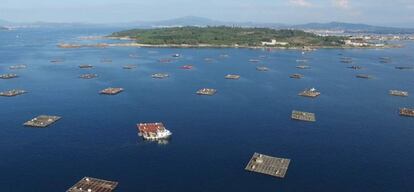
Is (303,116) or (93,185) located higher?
(303,116)

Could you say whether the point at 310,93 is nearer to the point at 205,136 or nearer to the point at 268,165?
the point at 205,136

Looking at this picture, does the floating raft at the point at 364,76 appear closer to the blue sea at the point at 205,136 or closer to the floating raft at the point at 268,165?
the blue sea at the point at 205,136

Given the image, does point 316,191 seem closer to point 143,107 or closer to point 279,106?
point 279,106

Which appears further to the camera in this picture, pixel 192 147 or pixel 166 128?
pixel 166 128

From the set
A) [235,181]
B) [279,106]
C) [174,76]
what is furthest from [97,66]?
[235,181]

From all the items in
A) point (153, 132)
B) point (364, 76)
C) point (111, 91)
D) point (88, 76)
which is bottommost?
point (153, 132)

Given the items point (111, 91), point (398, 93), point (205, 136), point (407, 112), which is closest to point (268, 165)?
point (205, 136)

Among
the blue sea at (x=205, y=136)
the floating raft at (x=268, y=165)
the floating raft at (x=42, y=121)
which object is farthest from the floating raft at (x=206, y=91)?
the floating raft at (x=268, y=165)

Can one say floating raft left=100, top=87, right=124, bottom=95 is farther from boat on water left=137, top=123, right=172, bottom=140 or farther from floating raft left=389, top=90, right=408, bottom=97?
floating raft left=389, top=90, right=408, bottom=97
